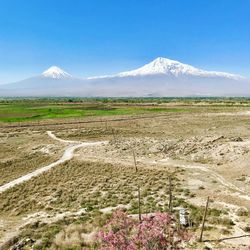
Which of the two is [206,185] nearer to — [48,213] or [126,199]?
[126,199]

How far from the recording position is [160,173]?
116ft

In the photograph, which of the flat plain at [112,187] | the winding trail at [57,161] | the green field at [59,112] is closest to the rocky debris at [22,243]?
the flat plain at [112,187]

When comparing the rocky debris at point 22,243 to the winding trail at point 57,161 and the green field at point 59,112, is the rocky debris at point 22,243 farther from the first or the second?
the green field at point 59,112

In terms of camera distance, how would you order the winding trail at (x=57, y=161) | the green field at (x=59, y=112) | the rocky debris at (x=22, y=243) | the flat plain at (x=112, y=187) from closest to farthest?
the rocky debris at (x=22, y=243), the flat plain at (x=112, y=187), the winding trail at (x=57, y=161), the green field at (x=59, y=112)

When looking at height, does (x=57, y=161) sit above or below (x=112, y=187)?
below

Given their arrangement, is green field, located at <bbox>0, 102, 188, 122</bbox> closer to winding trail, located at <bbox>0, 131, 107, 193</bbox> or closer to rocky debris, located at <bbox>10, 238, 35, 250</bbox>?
winding trail, located at <bbox>0, 131, 107, 193</bbox>

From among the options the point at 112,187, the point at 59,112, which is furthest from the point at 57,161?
the point at 59,112

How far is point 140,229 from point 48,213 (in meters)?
14.9

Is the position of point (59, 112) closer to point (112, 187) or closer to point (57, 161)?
point (57, 161)

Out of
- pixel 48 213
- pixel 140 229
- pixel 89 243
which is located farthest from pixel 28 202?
pixel 140 229

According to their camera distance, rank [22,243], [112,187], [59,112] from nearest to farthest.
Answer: [22,243]
[112,187]
[59,112]

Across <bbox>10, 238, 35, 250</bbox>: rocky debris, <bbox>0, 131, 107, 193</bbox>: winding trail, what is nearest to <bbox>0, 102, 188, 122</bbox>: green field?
<bbox>0, 131, 107, 193</bbox>: winding trail

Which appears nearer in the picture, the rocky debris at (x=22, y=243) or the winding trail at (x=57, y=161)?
the rocky debris at (x=22, y=243)

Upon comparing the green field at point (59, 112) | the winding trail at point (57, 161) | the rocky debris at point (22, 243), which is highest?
the green field at point (59, 112)
